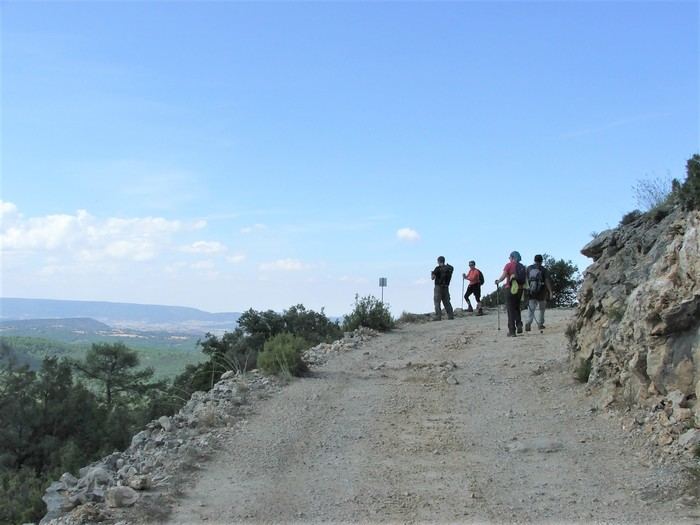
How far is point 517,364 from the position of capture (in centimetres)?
1444

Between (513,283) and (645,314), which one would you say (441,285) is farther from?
(645,314)

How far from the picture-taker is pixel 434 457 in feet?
29.0

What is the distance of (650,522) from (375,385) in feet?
22.8

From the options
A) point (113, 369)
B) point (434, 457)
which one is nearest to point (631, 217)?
point (434, 457)

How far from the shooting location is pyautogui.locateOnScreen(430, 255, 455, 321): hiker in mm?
22609

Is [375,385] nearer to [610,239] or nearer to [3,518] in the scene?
[610,239]

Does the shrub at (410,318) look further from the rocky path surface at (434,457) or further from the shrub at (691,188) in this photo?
the shrub at (691,188)

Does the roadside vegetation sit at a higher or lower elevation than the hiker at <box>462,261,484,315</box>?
lower

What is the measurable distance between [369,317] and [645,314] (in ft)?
41.8

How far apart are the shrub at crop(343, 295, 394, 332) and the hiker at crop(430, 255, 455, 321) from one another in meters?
2.00

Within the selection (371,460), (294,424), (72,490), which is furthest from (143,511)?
(294,424)

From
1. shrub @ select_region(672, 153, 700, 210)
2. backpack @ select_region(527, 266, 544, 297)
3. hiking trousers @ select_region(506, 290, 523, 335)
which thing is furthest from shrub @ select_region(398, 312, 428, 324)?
shrub @ select_region(672, 153, 700, 210)

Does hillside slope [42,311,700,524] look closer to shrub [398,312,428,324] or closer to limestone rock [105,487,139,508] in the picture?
limestone rock [105,487,139,508]

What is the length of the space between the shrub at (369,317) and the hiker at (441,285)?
1996 mm
